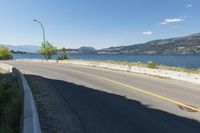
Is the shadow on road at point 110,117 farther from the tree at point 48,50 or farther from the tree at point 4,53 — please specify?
the tree at point 4,53

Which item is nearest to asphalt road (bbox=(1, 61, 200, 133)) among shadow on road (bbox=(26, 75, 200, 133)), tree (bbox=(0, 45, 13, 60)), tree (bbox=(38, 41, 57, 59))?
shadow on road (bbox=(26, 75, 200, 133))

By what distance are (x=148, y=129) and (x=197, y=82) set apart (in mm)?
11015

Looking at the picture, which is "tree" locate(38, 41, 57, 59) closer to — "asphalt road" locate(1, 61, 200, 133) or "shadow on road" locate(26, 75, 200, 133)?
"asphalt road" locate(1, 61, 200, 133)

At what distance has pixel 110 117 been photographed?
8.89 meters

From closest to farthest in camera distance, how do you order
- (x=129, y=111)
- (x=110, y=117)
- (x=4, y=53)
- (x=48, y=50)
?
(x=110, y=117)
(x=129, y=111)
(x=48, y=50)
(x=4, y=53)

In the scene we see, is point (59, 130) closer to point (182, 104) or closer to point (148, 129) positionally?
point (148, 129)

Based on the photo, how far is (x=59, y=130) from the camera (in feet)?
25.2

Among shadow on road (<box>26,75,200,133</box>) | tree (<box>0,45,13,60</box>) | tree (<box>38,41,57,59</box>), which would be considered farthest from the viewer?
tree (<box>0,45,13,60</box>)

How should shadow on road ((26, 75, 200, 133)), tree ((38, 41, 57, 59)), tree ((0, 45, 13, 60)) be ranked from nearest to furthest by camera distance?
shadow on road ((26, 75, 200, 133)) → tree ((38, 41, 57, 59)) → tree ((0, 45, 13, 60))

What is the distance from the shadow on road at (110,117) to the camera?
301 inches

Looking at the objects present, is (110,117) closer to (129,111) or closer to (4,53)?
(129,111)

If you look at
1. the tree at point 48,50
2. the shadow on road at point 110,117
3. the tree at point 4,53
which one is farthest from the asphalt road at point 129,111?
the tree at point 4,53

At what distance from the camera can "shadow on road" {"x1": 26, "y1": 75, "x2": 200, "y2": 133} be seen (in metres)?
7.64

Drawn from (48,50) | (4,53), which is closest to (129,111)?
(48,50)
